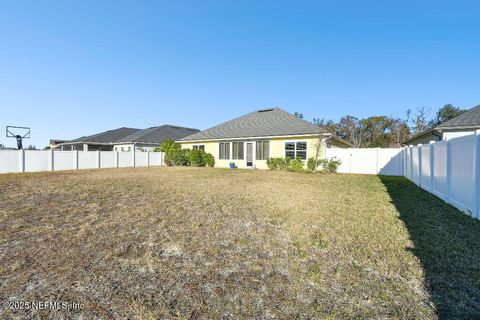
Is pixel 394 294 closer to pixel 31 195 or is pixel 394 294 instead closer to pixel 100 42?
pixel 31 195

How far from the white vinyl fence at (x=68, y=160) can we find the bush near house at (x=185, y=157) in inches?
63.3

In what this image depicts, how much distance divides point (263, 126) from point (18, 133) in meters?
29.2

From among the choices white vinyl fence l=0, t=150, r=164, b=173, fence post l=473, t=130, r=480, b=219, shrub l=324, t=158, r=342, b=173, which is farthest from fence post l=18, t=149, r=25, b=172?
fence post l=473, t=130, r=480, b=219

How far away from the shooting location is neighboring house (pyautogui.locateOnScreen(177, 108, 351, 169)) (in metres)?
17.3

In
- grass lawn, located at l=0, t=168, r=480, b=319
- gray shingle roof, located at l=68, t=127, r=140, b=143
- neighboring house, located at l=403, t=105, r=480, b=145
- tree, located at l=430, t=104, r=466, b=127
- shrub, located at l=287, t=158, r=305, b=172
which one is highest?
tree, located at l=430, t=104, r=466, b=127

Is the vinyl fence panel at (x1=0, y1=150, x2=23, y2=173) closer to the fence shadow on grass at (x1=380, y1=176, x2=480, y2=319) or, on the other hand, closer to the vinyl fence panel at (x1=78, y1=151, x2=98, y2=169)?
the vinyl fence panel at (x1=78, y1=151, x2=98, y2=169)

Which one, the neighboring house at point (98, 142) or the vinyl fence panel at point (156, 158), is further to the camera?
the neighboring house at point (98, 142)

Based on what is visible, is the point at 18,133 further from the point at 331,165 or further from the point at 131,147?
the point at 331,165

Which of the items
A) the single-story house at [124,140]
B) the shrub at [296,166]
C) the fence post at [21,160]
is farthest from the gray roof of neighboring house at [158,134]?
the shrub at [296,166]

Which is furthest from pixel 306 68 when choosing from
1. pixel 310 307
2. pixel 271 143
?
pixel 310 307

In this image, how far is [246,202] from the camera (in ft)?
22.0

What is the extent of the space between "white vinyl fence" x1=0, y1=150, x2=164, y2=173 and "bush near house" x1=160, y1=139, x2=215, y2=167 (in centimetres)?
161

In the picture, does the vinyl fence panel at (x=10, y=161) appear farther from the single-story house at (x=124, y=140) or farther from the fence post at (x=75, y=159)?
the single-story house at (x=124, y=140)

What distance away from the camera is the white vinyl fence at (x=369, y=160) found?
1627cm
